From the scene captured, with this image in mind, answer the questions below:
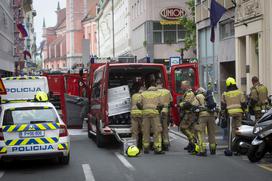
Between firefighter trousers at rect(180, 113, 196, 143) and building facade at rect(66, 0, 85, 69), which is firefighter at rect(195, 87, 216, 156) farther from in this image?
building facade at rect(66, 0, 85, 69)

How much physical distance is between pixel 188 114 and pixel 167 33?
4147 centimetres

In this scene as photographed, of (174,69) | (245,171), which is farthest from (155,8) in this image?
(245,171)

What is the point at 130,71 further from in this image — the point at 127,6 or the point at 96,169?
the point at 127,6

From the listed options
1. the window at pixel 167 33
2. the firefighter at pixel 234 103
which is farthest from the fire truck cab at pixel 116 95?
the window at pixel 167 33

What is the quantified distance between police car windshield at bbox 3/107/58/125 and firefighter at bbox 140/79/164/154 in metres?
2.86

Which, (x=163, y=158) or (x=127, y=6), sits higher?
(x=127, y=6)

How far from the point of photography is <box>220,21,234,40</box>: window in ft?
115

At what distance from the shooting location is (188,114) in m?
14.8

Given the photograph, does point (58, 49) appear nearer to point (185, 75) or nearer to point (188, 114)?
point (185, 75)

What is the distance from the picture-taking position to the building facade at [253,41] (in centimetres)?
2738

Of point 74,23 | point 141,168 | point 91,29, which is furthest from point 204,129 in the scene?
point 74,23

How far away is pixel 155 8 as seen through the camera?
2183 inches

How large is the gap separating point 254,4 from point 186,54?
2754cm

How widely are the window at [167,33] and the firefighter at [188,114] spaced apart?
41.0 metres
